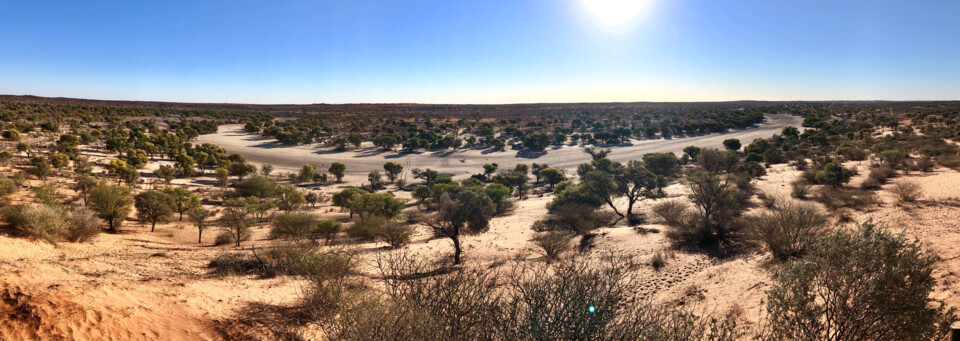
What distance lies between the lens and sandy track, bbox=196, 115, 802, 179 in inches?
2292

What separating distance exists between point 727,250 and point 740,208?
9240 millimetres

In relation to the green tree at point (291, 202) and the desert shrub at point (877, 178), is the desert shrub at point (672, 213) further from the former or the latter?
the green tree at point (291, 202)

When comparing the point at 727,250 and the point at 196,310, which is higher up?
the point at 196,310

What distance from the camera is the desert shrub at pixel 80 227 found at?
16.7 metres

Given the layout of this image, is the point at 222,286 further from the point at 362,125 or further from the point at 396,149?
the point at 362,125

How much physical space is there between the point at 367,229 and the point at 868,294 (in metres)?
20.9

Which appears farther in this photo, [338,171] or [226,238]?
[338,171]

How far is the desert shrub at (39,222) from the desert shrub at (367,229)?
12.4m

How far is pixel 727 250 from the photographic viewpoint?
16.7 metres

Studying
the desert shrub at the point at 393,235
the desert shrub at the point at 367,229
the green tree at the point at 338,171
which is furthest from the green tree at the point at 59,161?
the desert shrub at the point at 393,235

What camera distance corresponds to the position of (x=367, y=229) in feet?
73.5

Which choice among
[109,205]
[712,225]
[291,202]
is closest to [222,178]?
[291,202]

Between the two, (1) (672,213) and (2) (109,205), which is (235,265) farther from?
(1) (672,213)

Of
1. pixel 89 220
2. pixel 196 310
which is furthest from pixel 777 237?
pixel 89 220
